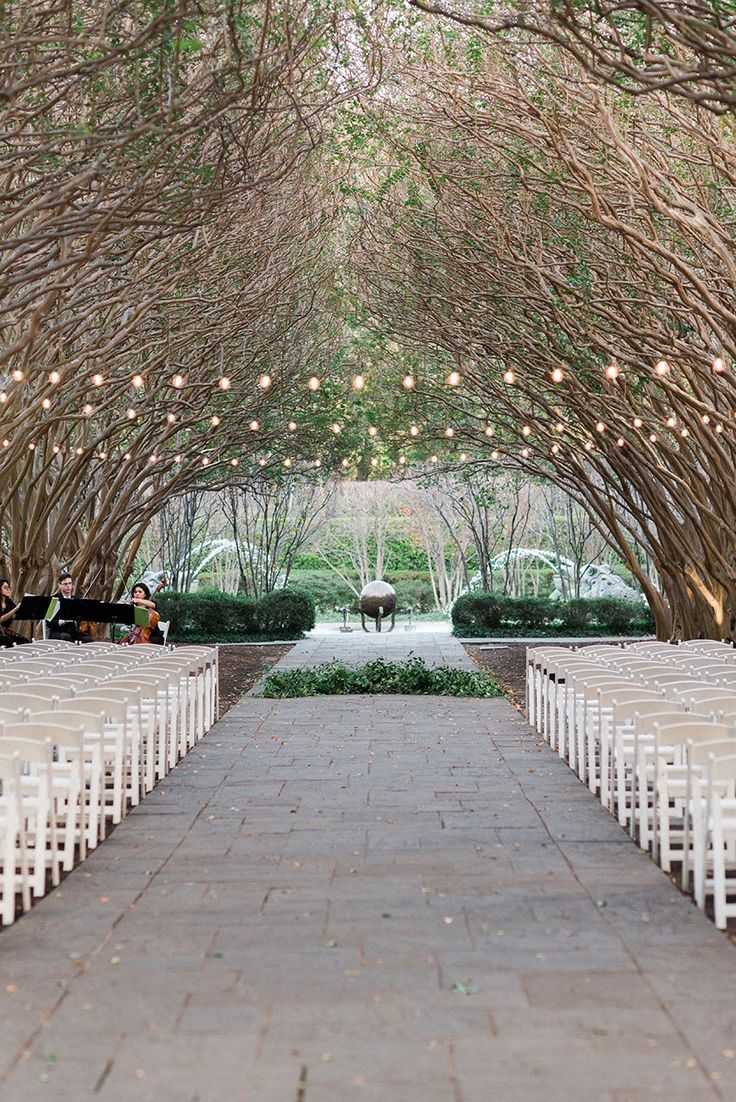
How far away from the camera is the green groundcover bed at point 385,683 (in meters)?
18.2

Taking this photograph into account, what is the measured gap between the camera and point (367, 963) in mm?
5680

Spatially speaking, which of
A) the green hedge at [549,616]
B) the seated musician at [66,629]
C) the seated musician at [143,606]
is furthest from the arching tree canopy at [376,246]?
the green hedge at [549,616]

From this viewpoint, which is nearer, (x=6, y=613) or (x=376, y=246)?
(x=6, y=613)

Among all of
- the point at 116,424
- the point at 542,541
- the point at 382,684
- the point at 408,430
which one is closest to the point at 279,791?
the point at 382,684

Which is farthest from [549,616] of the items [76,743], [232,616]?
[76,743]

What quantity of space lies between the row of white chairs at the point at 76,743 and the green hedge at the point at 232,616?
17.7m

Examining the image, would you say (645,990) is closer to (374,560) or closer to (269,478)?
(269,478)

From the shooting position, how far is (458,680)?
18.6m

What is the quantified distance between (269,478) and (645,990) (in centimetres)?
2703

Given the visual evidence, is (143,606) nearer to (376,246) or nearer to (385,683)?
(385,683)

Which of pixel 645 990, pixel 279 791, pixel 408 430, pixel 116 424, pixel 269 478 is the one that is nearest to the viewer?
pixel 645 990

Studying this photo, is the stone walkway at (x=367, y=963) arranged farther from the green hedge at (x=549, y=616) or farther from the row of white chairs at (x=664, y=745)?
the green hedge at (x=549, y=616)

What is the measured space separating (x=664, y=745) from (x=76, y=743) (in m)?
4.02

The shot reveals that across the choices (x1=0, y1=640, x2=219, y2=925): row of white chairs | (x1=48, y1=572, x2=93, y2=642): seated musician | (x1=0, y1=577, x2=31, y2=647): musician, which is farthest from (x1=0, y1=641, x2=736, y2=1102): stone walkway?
(x1=48, y1=572, x2=93, y2=642): seated musician
